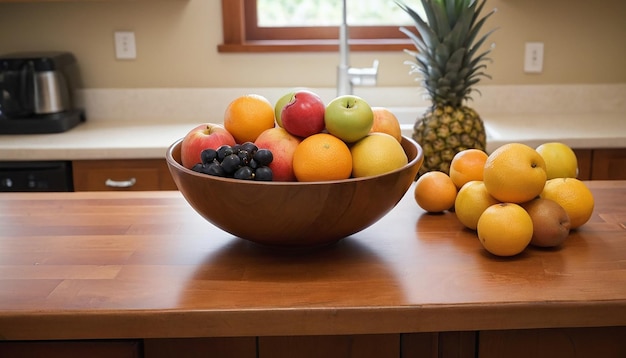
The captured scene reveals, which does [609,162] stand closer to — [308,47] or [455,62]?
[455,62]

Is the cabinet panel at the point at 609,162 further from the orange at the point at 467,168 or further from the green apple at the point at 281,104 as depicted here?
the green apple at the point at 281,104

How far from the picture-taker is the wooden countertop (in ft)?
3.19

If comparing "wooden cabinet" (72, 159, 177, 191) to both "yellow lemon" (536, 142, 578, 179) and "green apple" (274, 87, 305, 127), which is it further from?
"yellow lemon" (536, 142, 578, 179)

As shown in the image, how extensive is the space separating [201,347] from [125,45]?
216 centimetres

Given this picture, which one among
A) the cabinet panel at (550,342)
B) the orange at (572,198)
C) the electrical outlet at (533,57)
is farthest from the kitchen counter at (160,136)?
the cabinet panel at (550,342)

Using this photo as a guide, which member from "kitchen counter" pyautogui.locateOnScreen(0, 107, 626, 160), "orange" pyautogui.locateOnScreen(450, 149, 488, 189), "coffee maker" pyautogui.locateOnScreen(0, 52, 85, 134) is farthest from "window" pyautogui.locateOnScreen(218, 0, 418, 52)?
"orange" pyautogui.locateOnScreen(450, 149, 488, 189)

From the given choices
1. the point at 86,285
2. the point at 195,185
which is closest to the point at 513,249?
the point at 195,185

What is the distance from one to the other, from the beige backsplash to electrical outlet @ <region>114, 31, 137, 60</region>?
14 cm

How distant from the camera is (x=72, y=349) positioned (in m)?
1.00

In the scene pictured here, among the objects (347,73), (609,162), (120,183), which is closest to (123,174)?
(120,183)

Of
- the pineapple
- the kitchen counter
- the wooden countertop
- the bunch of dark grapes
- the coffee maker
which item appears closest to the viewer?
the wooden countertop

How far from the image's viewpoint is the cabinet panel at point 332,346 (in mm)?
1013

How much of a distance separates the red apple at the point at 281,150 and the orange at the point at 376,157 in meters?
0.10

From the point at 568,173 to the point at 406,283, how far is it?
0.49m
